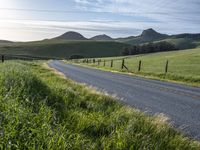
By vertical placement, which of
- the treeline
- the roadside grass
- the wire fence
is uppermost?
the roadside grass

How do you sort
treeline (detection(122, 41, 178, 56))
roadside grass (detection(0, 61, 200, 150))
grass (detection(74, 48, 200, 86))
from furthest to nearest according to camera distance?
treeline (detection(122, 41, 178, 56)) < grass (detection(74, 48, 200, 86)) < roadside grass (detection(0, 61, 200, 150))

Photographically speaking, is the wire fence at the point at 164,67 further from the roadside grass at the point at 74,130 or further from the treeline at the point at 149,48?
the treeline at the point at 149,48

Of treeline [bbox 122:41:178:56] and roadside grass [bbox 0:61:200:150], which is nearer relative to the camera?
roadside grass [bbox 0:61:200:150]

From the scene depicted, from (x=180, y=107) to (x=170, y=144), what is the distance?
587 centimetres

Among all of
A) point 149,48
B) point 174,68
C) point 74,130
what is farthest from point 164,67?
point 149,48

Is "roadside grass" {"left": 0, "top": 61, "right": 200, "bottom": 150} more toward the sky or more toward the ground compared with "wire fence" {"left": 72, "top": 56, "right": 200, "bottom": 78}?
more toward the sky

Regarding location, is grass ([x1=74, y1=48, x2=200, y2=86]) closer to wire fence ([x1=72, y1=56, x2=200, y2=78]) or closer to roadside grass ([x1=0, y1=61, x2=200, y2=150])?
wire fence ([x1=72, y1=56, x2=200, y2=78])

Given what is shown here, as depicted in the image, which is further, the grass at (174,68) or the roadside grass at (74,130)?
the grass at (174,68)

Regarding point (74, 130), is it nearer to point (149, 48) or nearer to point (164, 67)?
point (164, 67)

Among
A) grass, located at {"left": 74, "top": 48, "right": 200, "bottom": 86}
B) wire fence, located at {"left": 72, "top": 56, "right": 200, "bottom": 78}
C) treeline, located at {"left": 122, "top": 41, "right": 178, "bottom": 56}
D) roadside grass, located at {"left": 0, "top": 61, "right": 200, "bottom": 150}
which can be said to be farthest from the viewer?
treeline, located at {"left": 122, "top": 41, "right": 178, "bottom": 56}

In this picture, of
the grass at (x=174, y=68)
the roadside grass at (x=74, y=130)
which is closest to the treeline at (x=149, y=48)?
the grass at (x=174, y=68)

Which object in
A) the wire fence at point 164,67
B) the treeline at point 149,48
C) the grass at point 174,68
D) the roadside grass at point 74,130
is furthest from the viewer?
the treeline at point 149,48

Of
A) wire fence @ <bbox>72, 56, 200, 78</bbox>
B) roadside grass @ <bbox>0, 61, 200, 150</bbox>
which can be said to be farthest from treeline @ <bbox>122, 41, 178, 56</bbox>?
roadside grass @ <bbox>0, 61, 200, 150</bbox>

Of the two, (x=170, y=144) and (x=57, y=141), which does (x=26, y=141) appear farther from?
(x=170, y=144)
